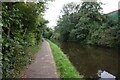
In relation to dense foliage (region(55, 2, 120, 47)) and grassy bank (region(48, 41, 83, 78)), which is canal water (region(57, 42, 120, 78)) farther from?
dense foliage (region(55, 2, 120, 47))

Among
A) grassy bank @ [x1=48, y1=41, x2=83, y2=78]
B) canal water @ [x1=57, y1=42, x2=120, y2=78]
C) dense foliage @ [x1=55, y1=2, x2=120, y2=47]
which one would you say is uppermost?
dense foliage @ [x1=55, y1=2, x2=120, y2=47]

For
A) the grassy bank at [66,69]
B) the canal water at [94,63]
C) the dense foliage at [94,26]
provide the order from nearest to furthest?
the grassy bank at [66,69] → the canal water at [94,63] → the dense foliage at [94,26]

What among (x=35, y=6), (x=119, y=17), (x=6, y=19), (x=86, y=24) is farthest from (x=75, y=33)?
(x=6, y=19)

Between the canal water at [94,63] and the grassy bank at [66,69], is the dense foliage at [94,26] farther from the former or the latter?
the grassy bank at [66,69]

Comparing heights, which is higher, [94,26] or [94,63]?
[94,26]

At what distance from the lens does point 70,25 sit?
5100cm

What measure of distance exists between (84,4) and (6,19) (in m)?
37.5

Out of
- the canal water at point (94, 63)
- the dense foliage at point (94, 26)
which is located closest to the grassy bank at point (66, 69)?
the canal water at point (94, 63)

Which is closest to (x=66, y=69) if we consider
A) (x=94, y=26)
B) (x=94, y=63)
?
(x=94, y=63)

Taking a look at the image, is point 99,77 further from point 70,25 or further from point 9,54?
point 70,25

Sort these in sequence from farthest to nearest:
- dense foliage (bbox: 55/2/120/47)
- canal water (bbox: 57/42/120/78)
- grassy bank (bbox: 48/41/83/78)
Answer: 1. dense foliage (bbox: 55/2/120/47)
2. canal water (bbox: 57/42/120/78)
3. grassy bank (bbox: 48/41/83/78)

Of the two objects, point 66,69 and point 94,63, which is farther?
point 94,63

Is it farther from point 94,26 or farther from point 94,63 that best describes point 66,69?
point 94,26

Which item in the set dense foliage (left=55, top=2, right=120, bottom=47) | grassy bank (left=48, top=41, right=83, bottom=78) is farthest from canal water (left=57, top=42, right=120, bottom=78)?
dense foliage (left=55, top=2, right=120, bottom=47)
